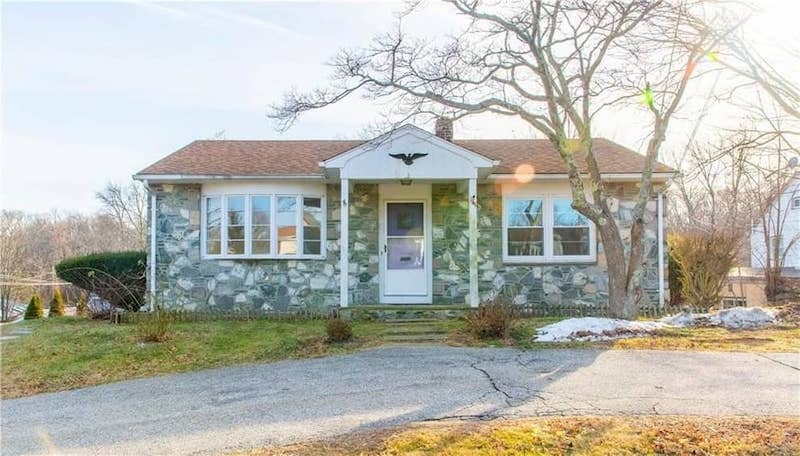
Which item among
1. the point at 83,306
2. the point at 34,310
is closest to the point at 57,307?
the point at 34,310

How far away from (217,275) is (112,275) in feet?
9.18

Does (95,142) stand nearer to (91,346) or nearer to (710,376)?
(91,346)

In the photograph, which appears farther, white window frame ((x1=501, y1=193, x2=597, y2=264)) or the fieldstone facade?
white window frame ((x1=501, y1=193, x2=597, y2=264))

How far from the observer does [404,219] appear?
41.1 ft

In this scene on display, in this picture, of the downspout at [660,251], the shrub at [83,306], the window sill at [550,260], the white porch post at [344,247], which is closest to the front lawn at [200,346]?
the white porch post at [344,247]

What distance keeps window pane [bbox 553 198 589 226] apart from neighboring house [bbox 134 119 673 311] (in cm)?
2

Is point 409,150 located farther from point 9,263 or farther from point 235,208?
point 9,263

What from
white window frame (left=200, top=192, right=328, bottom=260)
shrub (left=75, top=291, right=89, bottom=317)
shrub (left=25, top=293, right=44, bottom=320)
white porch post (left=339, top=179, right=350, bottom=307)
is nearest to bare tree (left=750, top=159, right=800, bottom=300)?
white porch post (left=339, top=179, right=350, bottom=307)

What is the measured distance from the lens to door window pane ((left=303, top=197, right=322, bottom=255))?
12312mm

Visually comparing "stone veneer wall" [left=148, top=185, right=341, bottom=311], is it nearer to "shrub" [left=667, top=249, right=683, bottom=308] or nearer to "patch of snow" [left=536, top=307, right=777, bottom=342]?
"patch of snow" [left=536, top=307, right=777, bottom=342]

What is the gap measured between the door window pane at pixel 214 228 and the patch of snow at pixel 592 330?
7272 mm

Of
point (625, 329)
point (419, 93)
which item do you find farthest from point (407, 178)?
point (625, 329)

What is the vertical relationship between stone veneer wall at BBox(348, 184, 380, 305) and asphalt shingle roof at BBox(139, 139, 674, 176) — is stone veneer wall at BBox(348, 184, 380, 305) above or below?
below

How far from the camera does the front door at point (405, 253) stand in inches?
484
